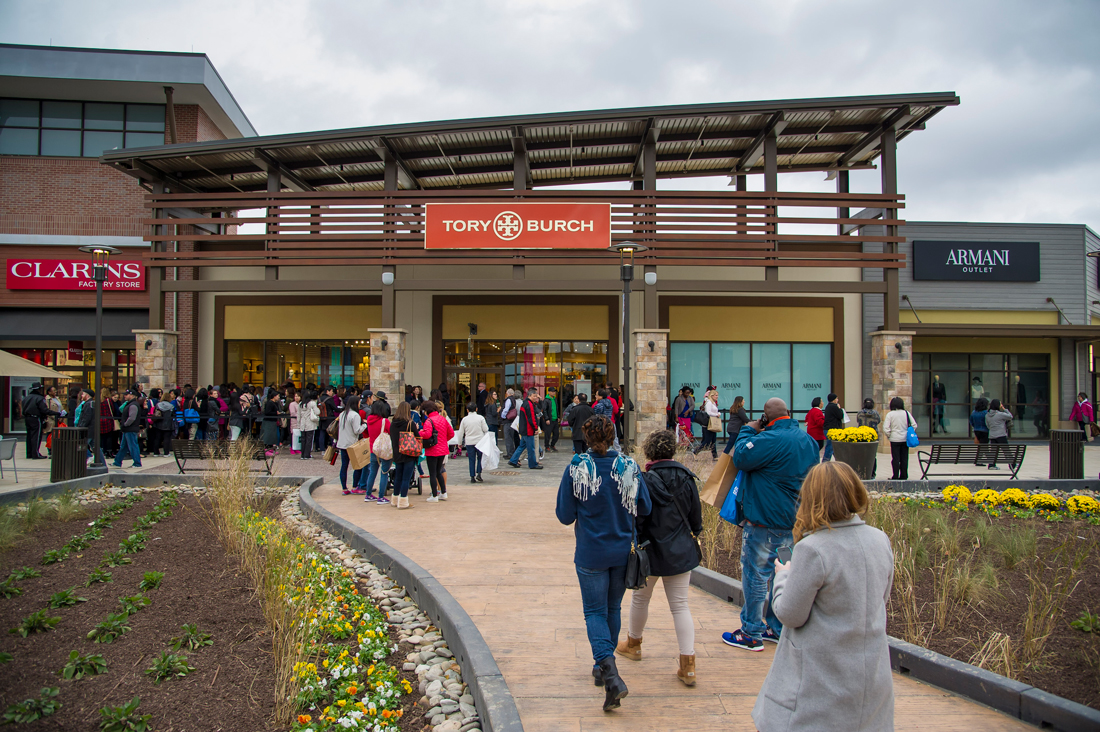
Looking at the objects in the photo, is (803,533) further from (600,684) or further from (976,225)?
(976,225)

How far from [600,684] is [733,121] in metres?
18.2

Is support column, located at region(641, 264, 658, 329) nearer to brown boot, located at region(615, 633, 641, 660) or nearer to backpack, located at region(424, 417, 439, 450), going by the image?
backpack, located at region(424, 417, 439, 450)

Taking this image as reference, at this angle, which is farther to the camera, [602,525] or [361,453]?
[361,453]

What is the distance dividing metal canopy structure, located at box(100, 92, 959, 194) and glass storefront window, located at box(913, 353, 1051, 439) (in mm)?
7273

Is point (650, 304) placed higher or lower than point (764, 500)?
higher

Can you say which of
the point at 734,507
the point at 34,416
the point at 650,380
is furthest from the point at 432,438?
the point at 34,416

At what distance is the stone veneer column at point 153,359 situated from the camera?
61.9 ft

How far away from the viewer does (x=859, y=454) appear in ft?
38.1

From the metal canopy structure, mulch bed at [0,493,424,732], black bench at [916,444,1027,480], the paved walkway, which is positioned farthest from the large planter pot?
the metal canopy structure

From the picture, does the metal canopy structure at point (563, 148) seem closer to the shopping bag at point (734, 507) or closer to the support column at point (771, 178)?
the support column at point (771, 178)

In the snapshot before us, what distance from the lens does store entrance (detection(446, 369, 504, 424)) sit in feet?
69.2

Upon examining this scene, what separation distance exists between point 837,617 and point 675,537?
1793 mm

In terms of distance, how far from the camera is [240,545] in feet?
22.0

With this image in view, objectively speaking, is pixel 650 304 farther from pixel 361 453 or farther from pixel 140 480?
pixel 140 480
